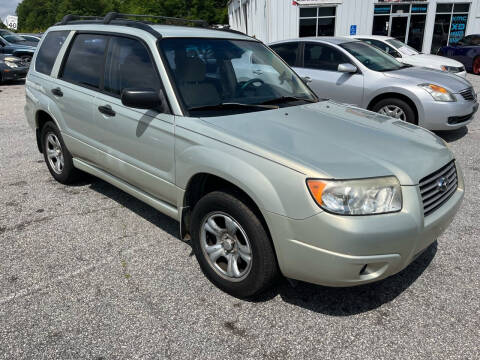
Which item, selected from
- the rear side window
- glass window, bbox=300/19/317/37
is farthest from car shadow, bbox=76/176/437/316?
glass window, bbox=300/19/317/37

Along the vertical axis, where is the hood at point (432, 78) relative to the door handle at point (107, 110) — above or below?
below

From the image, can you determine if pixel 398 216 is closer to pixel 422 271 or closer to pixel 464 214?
pixel 422 271

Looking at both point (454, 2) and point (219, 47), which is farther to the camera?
point (454, 2)

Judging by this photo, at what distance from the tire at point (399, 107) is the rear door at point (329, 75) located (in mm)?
338

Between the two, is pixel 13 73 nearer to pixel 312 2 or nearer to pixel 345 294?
pixel 312 2

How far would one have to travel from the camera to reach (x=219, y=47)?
145 inches

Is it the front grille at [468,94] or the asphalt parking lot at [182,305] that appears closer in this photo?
the asphalt parking lot at [182,305]

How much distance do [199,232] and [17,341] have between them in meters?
1.31

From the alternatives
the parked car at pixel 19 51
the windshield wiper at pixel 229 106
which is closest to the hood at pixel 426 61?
the windshield wiper at pixel 229 106

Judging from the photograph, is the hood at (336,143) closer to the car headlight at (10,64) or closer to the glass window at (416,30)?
the car headlight at (10,64)

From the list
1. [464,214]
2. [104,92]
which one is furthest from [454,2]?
[104,92]

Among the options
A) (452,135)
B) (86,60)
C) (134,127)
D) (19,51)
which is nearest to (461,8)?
(452,135)

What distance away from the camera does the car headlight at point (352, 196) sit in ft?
7.64

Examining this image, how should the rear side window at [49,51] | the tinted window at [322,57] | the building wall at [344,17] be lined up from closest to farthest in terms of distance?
the rear side window at [49,51]
the tinted window at [322,57]
the building wall at [344,17]
